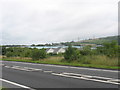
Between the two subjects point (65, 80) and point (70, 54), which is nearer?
point (65, 80)

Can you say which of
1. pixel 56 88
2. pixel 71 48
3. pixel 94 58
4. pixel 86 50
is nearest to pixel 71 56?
pixel 71 48

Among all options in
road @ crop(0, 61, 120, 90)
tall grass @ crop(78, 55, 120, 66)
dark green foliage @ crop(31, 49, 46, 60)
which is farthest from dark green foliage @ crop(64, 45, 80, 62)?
road @ crop(0, 61, 120, 90)

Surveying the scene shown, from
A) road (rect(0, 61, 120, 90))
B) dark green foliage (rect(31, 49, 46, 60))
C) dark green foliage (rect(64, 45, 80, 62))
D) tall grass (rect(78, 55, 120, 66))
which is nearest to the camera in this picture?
road (rect(0, 61, 120, 90))

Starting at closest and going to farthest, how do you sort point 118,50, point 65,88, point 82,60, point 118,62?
point 65,88 < point 118,62 < point 118,50 < point 82,60

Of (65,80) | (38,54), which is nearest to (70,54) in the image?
(38,54)

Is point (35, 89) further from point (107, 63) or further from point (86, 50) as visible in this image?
point (86, 50)

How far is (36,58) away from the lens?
29.5m

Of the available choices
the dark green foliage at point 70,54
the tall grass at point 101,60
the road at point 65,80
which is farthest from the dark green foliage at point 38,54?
the road at point 65,80

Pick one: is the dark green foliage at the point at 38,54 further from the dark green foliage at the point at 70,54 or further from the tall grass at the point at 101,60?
the tall grass at the point at 101,60

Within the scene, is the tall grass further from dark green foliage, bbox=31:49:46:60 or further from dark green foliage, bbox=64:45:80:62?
dark green foliage, bbox=31:49:46:60

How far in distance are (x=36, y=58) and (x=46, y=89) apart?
74.5 ft

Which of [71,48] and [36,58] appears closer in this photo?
[71,48]

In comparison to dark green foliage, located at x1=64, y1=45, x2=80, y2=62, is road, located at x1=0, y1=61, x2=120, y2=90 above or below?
below

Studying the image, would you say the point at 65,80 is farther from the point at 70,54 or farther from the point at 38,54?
the point at 38,54
